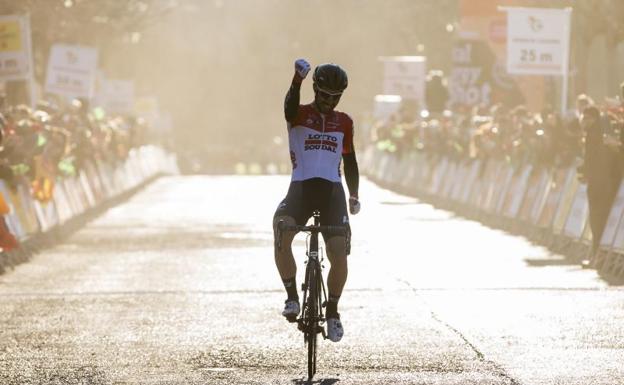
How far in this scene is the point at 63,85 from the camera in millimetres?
42156

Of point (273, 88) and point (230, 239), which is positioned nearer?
point (230, 239)

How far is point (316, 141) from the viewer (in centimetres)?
1314

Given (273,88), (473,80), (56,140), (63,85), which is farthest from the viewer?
(273,88)

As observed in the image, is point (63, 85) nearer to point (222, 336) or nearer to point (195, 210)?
point (195, 210)

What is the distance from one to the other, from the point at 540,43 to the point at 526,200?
5.29m

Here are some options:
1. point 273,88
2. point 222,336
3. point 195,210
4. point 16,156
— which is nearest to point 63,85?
point 195,210

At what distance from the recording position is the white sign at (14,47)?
3466 cm

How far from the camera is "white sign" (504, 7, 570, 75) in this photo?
3434 cm

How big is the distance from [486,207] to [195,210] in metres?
7.29

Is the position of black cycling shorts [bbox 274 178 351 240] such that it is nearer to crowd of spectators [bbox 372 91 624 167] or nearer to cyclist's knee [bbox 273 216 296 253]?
cyclist's knee [bbox 273 216 296 253]

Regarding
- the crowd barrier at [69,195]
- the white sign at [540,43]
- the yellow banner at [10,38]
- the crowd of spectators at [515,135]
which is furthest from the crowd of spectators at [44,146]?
the white sign at [540,43]

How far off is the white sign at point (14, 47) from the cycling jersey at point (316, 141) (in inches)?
872

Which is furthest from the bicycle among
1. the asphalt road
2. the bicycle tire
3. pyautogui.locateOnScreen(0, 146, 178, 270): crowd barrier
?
pyautogui.locateOnScreen(0, 146, 178, 270): crowd barrier

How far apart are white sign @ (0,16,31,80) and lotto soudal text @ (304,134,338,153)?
2218 centimetres
